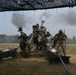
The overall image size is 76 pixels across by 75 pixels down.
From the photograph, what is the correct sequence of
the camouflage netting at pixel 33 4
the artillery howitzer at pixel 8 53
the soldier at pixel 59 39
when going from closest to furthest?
the camouflage netting at pixel 33 4
the artillery howitzer at pixel 8 53
the soldier at pixel 59 39

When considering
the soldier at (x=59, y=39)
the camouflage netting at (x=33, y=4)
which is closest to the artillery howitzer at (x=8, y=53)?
the soldier at (x=59, y=39)

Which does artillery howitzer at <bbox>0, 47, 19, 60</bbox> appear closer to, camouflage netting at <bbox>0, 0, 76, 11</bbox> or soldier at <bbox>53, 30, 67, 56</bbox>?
soldier at <bbox>53, 30, 67, 56</bbox>

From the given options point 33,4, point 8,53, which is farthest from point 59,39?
point 33,4

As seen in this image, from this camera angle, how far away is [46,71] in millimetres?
15445

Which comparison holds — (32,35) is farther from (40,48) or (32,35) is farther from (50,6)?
(50,6)

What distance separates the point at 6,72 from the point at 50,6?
418 cm

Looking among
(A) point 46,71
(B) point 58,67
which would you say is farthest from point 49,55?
(A) point 46,71

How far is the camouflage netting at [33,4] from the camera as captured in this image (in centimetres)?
1409

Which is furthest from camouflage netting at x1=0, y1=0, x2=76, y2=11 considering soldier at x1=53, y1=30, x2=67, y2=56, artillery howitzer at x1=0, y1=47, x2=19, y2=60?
soldier at x1=53, y1=30, x2=67, y2=56

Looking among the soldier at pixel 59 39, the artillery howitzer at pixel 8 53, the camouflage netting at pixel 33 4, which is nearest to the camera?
the camouflage netting at pixel 33 4

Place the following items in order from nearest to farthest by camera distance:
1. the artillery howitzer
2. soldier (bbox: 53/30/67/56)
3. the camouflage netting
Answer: the camouflage netting → the artillery howitzer → soldier (bbox: 53/30/67/56)

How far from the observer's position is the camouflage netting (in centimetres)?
1409

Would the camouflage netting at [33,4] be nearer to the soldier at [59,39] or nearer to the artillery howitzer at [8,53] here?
the artillery howitzer at [8,53]

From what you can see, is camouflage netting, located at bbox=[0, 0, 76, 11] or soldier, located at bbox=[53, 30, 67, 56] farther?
soldier, located at bbox=[53, 30, 67, 56]
